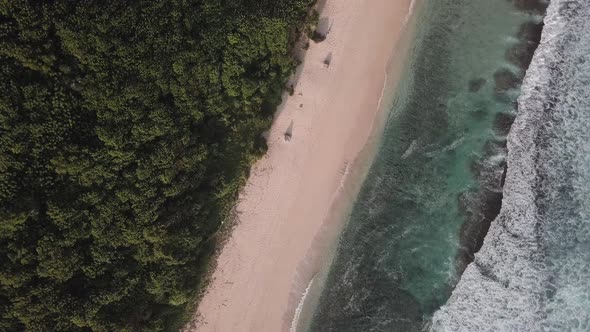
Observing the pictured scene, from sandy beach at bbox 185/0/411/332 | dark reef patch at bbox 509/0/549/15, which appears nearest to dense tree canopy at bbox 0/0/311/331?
sandy beach at bbox 185/0/411/332

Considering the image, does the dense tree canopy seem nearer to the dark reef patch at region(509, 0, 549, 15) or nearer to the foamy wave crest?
the dark reef patch at region(509, 0, 549, 15)

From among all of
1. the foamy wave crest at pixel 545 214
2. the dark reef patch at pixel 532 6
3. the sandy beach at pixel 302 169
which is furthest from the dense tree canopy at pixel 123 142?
the foamy wave crest at pixel 545 214

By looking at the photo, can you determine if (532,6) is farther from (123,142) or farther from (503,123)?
(123,142)

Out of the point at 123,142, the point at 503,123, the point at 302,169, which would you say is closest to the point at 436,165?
the point at 503,123

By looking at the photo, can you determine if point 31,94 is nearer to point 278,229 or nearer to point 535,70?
point 278,229

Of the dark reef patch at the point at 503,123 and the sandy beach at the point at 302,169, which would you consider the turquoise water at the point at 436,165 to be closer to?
the dark reef patch at the point at 503,123

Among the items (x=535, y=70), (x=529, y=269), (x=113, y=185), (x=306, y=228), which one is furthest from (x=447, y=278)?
(x=113, y=185)
